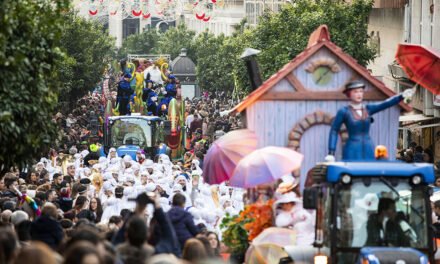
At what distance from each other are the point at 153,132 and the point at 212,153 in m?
24.7

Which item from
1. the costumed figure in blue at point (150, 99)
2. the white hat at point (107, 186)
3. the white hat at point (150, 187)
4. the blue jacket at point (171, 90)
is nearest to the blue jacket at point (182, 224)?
the white hat at point (150, 187)

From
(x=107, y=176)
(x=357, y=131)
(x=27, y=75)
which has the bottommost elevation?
(x=107, y=176)

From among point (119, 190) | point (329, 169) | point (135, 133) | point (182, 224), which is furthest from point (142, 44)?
point (329, 169)

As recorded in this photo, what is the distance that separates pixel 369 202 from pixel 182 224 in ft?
9.45

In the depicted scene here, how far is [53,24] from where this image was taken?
20531 millimetres

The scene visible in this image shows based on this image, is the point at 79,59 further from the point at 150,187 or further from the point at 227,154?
the point at 227,154

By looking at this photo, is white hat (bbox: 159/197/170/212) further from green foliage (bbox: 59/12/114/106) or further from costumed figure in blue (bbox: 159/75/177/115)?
green foliage (bbox: 59/12/114/106)

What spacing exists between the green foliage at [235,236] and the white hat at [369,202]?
3184 mm

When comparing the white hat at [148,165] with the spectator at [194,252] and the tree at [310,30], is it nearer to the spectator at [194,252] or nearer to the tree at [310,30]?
the tree at [310,30]

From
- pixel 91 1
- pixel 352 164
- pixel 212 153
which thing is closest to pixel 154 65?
pixel 91 1

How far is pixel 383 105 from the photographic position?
19094 millimetres

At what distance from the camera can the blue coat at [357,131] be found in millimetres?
19078

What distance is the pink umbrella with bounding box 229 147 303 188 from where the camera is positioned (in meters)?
19.3

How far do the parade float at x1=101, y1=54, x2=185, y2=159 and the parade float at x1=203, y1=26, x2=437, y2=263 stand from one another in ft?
69.3
